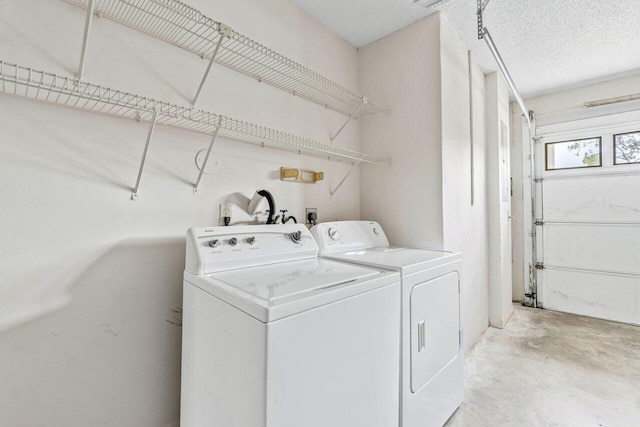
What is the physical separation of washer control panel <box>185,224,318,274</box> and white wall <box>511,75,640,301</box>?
3433 millimetres

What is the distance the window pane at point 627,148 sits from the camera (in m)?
3.01

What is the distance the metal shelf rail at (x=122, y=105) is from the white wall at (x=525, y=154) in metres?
3.11

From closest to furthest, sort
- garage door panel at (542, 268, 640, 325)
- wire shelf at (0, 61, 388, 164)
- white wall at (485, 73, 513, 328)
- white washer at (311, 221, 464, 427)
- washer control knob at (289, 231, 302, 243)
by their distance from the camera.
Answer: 1. wire shelf at (0, 61, 388, 164)
2. white washer at (311, 221, 464, 427)
3. washer control knob at (289, 231, 302, 243)
4. white wall at (485, 73, 513, 328)
5. garage door panel at (542, 268, 640, 325)

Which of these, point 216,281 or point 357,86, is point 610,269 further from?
point 216,281

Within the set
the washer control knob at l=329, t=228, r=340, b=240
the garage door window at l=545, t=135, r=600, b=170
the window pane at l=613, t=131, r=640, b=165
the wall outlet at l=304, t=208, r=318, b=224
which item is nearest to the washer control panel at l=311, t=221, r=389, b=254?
the washer control knob at l=329, t=228, r=340, b=240

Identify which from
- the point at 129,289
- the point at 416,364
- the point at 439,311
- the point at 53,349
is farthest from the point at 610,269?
the point at 53,349

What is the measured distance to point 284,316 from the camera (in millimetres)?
801

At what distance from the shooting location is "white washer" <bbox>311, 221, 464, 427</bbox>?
1296mm

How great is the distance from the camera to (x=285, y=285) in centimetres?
101

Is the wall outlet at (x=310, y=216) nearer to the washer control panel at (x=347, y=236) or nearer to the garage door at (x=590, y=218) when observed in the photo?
the washer control panel at (x=347, y=236)

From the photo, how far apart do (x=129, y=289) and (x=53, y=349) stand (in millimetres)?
302

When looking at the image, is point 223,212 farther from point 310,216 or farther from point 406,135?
point 406,135

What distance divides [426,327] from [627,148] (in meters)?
3.56

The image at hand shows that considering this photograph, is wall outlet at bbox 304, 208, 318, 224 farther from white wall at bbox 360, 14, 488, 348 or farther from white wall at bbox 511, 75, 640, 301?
white wall at bbox 511, 75, 640, 301
